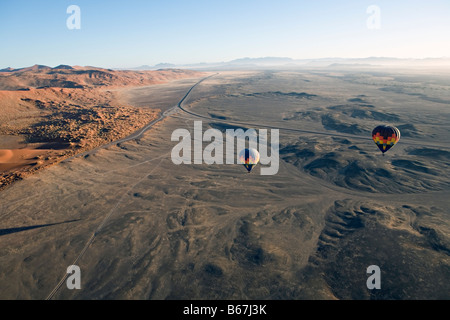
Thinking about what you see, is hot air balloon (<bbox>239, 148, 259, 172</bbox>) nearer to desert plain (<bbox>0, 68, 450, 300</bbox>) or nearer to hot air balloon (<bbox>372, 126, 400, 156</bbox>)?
desert plain (<bbox>0, 68, 450, 300</bbox>)

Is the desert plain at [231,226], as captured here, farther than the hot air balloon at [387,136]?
No

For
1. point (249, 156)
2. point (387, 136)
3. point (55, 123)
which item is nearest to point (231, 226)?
point (249, 156)

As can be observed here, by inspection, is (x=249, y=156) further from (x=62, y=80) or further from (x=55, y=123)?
(x=62, y=80)

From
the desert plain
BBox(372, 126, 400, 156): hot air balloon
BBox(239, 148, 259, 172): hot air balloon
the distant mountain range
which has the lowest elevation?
the desert plain

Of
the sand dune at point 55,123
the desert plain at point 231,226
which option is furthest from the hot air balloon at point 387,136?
the sand dune at point 55,123

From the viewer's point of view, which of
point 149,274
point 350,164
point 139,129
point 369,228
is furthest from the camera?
point 139,129

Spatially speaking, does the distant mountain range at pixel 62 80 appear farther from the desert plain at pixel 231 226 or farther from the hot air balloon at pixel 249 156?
the hot air balloon at pixel 249 156

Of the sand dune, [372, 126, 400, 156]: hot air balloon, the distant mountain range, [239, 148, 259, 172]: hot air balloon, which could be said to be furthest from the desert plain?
the distant mountain range

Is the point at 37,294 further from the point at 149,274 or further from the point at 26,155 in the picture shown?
the point at 26,155
